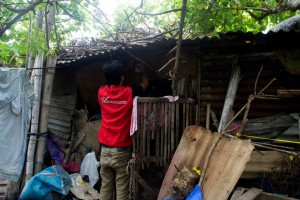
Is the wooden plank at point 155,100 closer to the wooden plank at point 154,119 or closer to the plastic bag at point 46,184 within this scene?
the wooden plank at point 154,119

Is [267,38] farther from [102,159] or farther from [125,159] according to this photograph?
[102,159]

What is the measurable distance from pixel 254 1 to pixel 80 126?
6.52 meters

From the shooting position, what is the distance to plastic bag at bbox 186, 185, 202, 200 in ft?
12.0

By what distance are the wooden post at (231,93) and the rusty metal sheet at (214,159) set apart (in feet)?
1.85

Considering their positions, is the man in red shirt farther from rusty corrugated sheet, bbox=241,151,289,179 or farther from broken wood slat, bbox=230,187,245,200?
rusty corrugated sheet, bbox=241,151,289,179

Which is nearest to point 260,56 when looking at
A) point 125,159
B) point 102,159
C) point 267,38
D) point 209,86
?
point 267,38

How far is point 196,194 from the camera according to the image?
371cm

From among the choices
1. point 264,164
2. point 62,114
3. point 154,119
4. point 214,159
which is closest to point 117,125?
point 154,119

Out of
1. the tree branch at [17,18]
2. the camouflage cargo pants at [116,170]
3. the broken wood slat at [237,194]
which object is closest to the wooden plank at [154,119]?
the camouflage cargo pants at [116,170]

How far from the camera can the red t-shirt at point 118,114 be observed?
4.82m

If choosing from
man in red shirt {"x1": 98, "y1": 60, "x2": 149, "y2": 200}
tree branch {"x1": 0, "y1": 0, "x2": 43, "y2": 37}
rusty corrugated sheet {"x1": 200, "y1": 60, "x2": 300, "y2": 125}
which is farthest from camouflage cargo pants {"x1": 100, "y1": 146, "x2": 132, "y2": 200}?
tree branch {"x1": 0, "y1": 0, "x2": 43, "y2": 37}

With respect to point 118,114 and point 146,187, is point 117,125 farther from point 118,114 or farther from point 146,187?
point 146,187

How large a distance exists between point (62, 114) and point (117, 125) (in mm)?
3339

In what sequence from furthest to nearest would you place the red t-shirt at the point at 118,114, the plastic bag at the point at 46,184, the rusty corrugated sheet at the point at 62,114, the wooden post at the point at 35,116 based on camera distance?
1. the rusty corrugated sheet at the point at 62,114
2. the wooden post at the point at 35,116
3. the plastic bag at the point at 46,184
4. the red t-shirt at the point at 118,114
